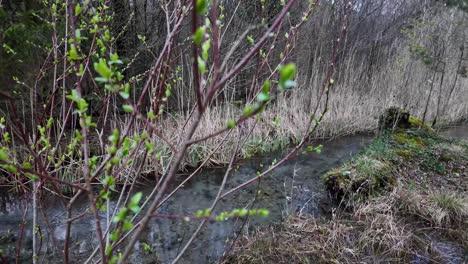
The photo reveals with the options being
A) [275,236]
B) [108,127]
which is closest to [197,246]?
[275,236]

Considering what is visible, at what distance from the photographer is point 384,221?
2799 millimetres

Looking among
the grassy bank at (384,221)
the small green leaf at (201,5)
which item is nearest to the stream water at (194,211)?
the grassy bank at (384,221)

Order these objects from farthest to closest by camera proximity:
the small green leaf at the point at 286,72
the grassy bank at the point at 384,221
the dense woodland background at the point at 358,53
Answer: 1. the dense woodland background at the point at 358,53
2. the grassy bank at the point at 384,221
3. the small green leaf at the point at 286,72

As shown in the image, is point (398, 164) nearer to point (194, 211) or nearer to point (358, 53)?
point (194, 211)

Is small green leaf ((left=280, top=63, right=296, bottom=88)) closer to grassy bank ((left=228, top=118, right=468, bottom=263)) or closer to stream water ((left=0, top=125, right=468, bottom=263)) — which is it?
stream water ((left=0, top=125, right=468, bottom=263))

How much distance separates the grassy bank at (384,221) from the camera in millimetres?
2498

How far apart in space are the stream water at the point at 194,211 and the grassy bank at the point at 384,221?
0.94ft

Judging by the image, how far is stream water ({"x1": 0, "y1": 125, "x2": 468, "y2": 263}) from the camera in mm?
2561

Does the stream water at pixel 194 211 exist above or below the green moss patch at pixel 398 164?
below

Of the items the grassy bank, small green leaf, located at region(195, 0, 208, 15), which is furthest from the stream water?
small green leaf, located at region(195, 0, 208, 15)

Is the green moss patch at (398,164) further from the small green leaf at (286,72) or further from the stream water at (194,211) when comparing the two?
the small green leaf at (286,72)

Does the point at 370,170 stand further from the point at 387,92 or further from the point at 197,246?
the point at 387,92

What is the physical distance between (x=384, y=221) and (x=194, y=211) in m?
1.88

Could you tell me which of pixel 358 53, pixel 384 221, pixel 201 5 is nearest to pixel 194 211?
pixel 384 221
